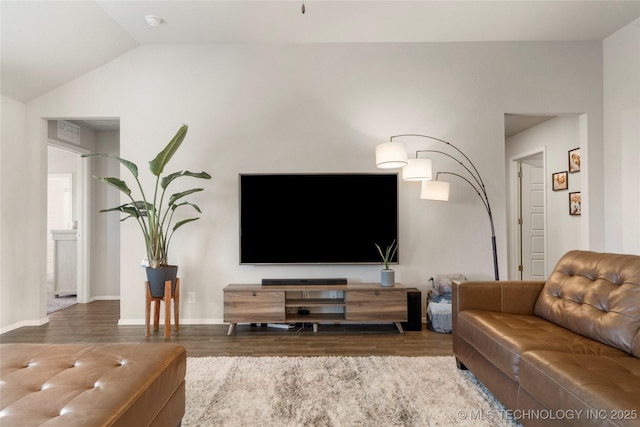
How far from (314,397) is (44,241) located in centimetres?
353

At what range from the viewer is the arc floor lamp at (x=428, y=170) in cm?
304

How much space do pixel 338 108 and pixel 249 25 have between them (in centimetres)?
119

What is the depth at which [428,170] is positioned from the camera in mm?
3172

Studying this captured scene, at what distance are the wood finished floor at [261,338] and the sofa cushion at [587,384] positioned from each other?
4.28ft

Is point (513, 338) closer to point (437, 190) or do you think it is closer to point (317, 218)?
point (437, 190)

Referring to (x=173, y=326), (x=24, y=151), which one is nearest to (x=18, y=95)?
(x=24, y=151)

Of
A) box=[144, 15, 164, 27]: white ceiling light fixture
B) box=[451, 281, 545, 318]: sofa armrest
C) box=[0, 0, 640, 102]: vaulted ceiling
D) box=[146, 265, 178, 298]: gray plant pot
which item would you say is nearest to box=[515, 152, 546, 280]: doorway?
box=[0, 0, 640, 102]: vaulted ceiling

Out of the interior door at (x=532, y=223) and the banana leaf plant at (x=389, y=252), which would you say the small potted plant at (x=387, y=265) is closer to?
the banana leaf plant at (x=389, y=252)

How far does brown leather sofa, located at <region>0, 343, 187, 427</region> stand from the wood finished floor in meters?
1.19

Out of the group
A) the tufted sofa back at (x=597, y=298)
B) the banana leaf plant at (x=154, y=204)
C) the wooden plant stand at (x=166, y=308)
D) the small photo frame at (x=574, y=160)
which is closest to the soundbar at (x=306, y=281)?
the wooden plant stand at (x=166, y=308)

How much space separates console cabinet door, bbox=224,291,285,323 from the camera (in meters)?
3.12

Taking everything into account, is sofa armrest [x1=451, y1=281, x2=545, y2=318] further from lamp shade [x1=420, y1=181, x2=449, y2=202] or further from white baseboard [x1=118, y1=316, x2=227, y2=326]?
white baseboard [x1=118, y1=316, x2=227, y2=326]

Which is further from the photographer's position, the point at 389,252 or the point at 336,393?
the point at 389,252

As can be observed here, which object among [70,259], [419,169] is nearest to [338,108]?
[419,169]
